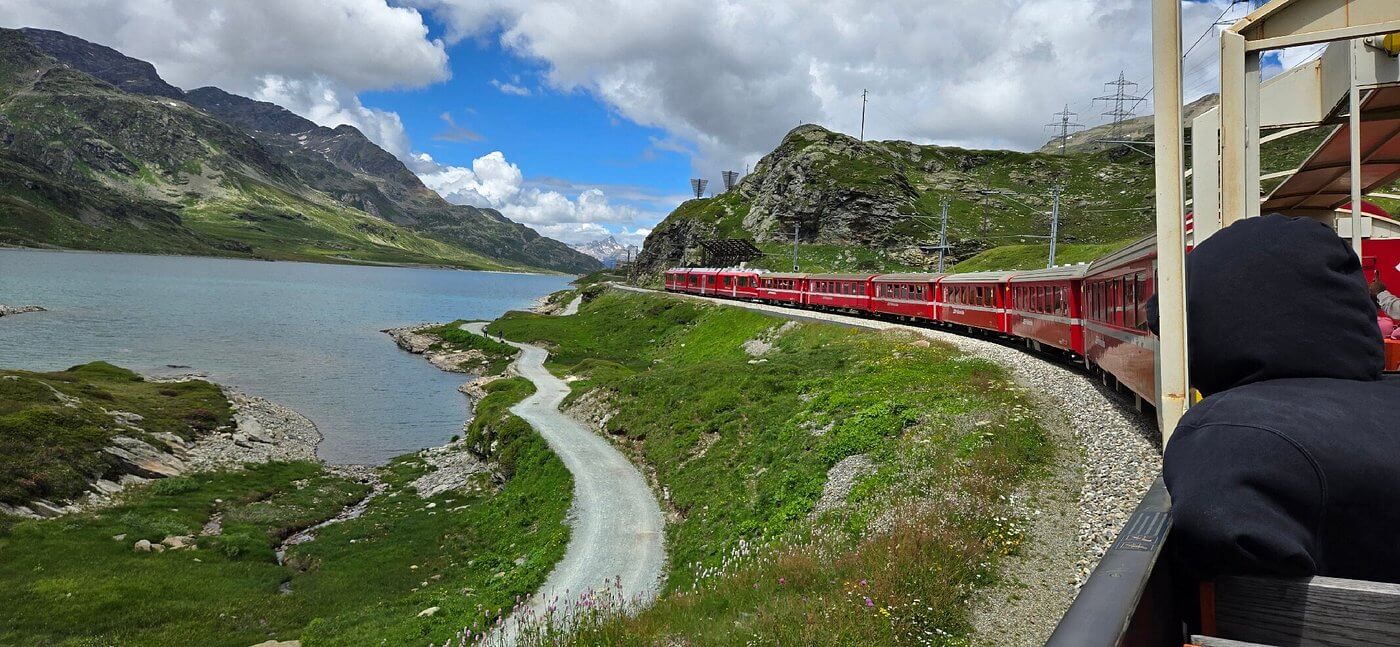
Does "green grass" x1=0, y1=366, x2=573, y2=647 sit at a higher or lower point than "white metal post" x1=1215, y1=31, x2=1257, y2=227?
lower

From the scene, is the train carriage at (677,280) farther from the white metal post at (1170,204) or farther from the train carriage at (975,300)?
the white metal post at (1170,204)

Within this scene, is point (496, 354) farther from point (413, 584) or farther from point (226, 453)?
point (413, 584)

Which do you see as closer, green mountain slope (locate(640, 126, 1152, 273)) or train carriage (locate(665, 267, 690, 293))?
train carriage (locate(665, 267, 690, 293))

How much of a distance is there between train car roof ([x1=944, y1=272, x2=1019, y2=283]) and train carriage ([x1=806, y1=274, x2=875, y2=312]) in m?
11.4

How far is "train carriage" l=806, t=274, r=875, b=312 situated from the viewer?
52.5m

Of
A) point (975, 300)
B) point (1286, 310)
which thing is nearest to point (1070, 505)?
point (1286, 310)

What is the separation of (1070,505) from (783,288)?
57.2 meters

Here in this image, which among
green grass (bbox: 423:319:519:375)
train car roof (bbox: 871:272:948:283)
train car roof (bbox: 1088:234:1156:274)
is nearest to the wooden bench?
train car roof (bbox: 1088:234:1156:274)

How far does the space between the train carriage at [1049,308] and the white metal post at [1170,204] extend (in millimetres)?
21214

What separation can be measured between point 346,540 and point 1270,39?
1114 inches

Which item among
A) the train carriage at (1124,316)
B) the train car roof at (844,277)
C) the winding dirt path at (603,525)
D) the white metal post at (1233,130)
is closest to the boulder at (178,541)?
the winding dirt path at (603,525)

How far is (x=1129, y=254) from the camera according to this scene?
16734 mm

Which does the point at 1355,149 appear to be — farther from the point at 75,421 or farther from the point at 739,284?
the point at 739,284

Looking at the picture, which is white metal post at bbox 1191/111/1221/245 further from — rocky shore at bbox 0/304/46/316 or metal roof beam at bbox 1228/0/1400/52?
rocky shore at bbox 0/304/46/316
